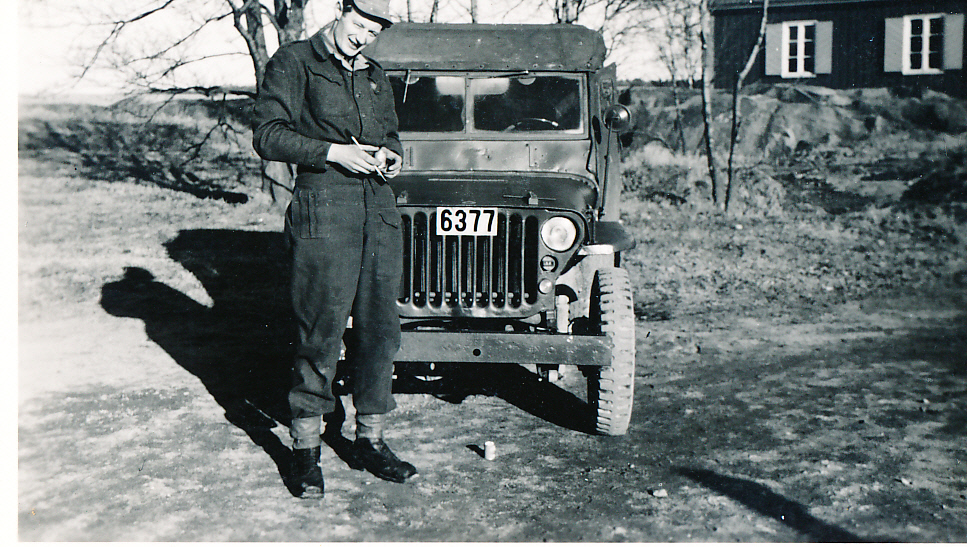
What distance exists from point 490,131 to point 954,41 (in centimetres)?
1996

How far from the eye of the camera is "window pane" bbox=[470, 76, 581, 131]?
18.6 ft

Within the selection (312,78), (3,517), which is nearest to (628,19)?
(312,78)

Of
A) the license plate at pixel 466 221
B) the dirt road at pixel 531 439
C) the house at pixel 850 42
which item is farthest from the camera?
the house at pixel 850 42

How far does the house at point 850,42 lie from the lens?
22.1 meters

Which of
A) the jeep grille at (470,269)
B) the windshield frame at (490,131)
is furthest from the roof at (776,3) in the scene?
the jeep grille at (470,269)

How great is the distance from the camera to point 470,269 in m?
4.59

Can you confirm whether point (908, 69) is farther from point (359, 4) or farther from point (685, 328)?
point (359, 4)

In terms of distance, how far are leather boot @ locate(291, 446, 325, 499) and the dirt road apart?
0.07 m

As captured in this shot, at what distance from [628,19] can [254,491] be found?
14.6 metres

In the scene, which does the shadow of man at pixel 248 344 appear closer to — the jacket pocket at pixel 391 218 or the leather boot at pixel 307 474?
the leather boot at pixel 307 474

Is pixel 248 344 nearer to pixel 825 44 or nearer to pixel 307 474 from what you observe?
pixel 307 474

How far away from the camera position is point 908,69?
2238cm

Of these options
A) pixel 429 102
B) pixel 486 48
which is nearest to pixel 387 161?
pixel 429 102

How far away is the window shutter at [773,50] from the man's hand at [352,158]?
78.0 feet
